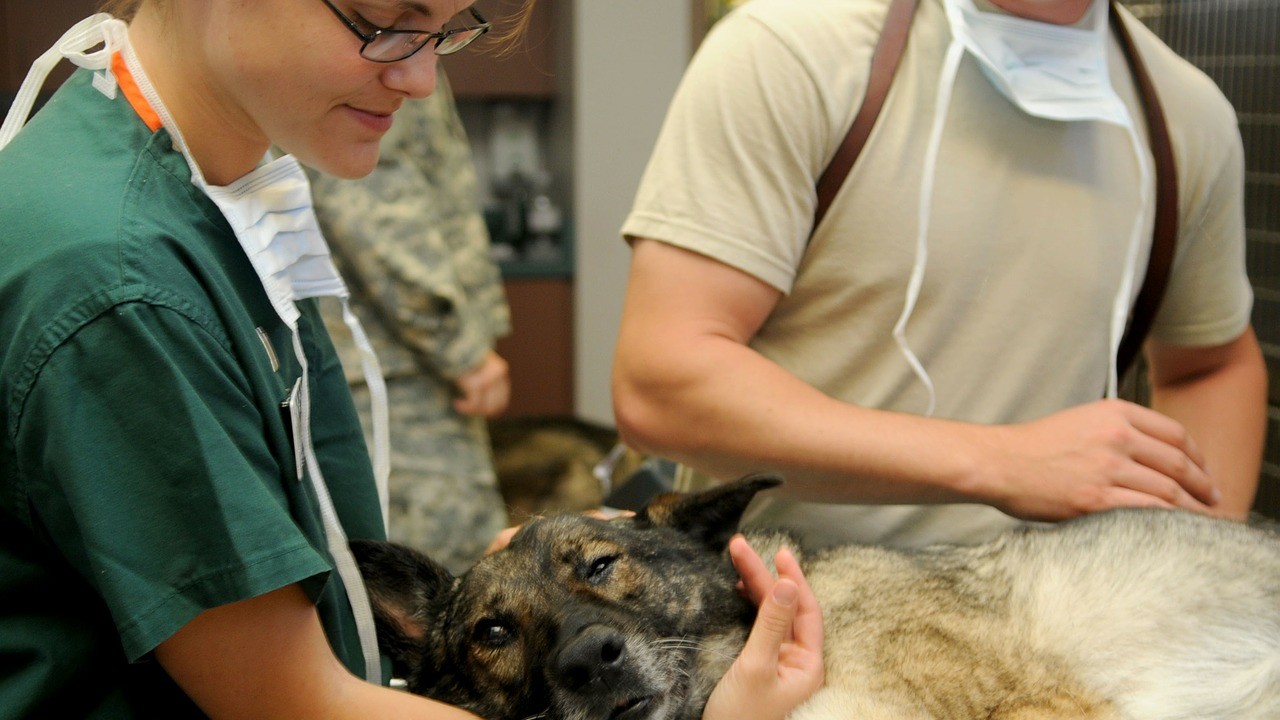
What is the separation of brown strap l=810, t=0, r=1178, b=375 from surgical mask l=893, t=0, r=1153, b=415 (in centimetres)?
3

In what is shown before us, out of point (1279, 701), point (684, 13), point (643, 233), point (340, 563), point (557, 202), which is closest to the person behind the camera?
point (340, 563)

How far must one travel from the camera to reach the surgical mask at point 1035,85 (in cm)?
165

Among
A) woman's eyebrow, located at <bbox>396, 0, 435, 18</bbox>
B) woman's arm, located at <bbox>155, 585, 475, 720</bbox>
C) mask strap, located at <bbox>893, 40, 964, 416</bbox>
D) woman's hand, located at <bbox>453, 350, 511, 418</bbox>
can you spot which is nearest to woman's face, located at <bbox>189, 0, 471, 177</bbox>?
woman's eyebrow, located at <bbox>396, 0, 435, 18</bbox>

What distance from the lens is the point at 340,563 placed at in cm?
127

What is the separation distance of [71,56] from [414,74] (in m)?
0.35

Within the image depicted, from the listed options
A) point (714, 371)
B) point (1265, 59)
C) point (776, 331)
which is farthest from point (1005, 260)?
point (1265, 59)

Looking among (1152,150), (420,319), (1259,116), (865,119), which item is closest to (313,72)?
(865,119)

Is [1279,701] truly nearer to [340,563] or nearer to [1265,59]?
[340,563]

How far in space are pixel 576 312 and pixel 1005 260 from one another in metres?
4.05

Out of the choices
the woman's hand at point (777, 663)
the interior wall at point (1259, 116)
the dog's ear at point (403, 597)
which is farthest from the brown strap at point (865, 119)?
the interior wall at point (1259, 116)

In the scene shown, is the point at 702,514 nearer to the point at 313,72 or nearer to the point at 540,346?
the point at 313,72

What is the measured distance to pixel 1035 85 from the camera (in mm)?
1714

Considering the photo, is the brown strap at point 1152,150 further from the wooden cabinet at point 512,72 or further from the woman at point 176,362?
the wooden cabinet at point 512,72

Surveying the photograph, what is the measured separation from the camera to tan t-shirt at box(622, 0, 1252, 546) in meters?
1.62
